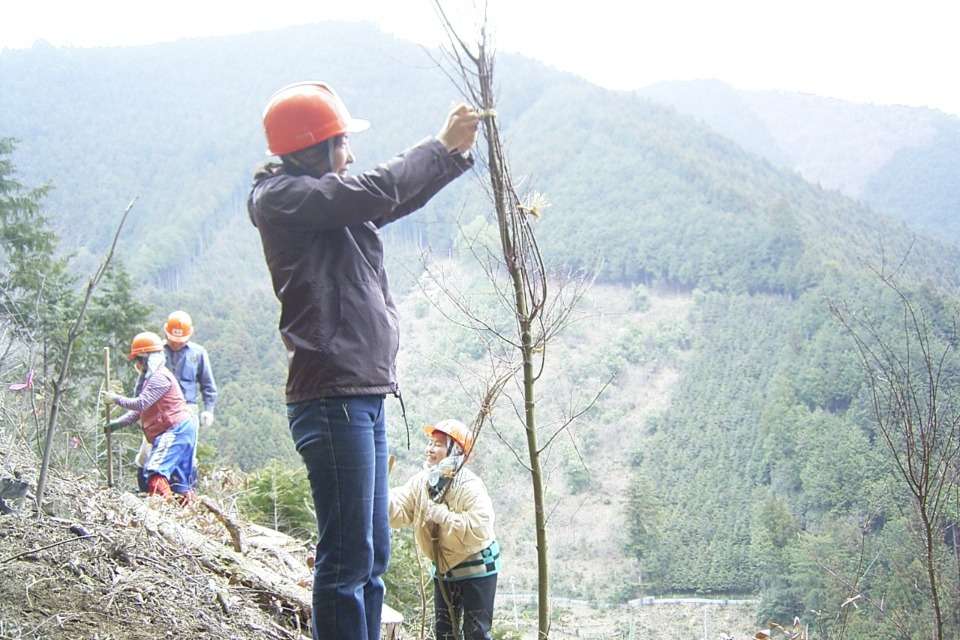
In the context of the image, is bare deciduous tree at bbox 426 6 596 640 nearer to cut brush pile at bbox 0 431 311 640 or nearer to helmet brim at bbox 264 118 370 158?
helmet brim at bbox 264 118 370 158

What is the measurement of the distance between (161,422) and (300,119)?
422 cm

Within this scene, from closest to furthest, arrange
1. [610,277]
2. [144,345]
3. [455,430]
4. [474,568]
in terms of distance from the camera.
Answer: [474,568] → [455,430] → [144,345] → [610,277]

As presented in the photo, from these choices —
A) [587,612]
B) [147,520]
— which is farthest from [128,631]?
[587,612]

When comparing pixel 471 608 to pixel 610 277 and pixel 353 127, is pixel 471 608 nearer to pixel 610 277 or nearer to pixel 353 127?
pixel 353 127

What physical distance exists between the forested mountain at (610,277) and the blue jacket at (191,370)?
1.97m

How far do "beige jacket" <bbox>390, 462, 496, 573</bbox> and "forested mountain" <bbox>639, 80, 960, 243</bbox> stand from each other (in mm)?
27489

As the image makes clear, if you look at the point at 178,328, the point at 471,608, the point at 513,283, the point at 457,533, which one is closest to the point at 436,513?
the point at 457,533

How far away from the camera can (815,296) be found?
116 ft

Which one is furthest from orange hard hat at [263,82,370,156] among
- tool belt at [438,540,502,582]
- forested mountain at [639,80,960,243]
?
forested mountain at [639,80,960,243]

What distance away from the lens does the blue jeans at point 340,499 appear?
197 cm

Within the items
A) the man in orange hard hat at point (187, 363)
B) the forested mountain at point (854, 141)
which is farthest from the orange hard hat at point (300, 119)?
the forested mountain at point (854, 141)

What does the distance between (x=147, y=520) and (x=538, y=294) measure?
215 cm

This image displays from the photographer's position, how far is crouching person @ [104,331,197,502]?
219 inches

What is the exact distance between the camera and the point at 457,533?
3.19 m
